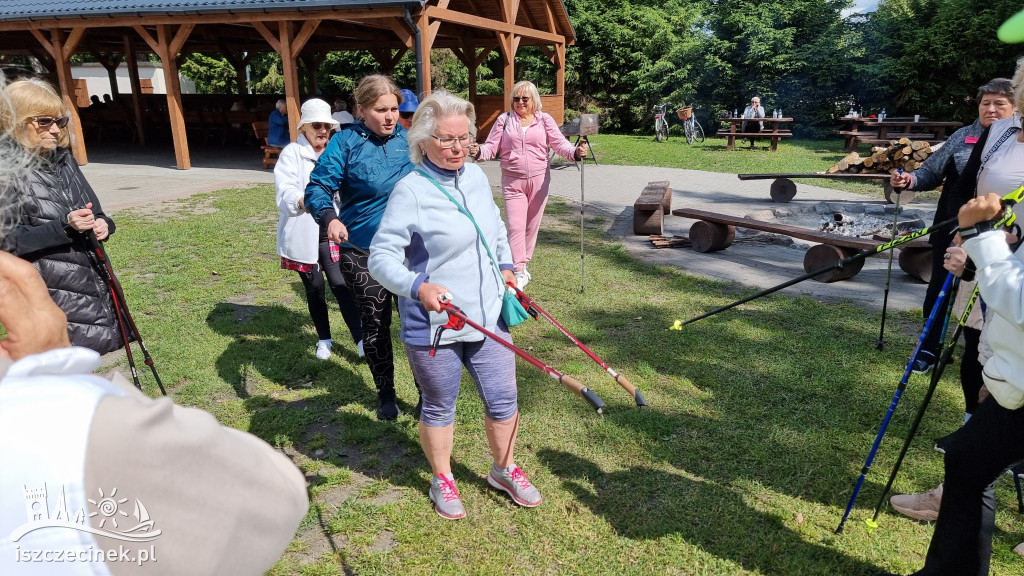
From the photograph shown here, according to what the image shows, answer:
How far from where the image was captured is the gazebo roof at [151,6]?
12797 millimetres

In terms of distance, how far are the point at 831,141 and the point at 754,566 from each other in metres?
22.9

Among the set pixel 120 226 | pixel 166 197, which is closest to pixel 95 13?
pixel 166 197

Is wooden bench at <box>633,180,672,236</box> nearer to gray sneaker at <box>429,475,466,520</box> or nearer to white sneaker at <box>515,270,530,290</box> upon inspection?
white sneaker at <box>515,270,530,290</box>

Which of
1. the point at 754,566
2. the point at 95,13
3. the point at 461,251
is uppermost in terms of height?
the point at 95,13

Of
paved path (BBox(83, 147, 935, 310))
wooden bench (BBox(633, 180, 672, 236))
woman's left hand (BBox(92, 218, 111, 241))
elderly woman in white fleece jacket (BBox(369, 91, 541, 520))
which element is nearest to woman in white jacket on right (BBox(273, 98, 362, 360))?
woman's left hand (BBox(92, 218, 111, 241))

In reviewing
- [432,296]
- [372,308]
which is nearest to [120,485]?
[432,296]

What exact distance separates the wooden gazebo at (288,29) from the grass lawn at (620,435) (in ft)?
27.7

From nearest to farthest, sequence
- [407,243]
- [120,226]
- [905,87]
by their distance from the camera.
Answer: [407,243]
[120,226]
[905,87]

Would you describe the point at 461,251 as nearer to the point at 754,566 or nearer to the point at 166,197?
the point at 754,566

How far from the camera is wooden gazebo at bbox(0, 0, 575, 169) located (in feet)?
43.7

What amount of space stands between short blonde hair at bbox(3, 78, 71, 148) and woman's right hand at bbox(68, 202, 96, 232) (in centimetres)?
33

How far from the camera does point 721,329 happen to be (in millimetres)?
5324

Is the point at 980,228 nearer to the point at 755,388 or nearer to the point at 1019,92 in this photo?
the point at 1019,92

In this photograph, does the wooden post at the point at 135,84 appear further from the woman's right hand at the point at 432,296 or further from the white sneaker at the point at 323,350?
the woman's right hand at the point at 432,296
